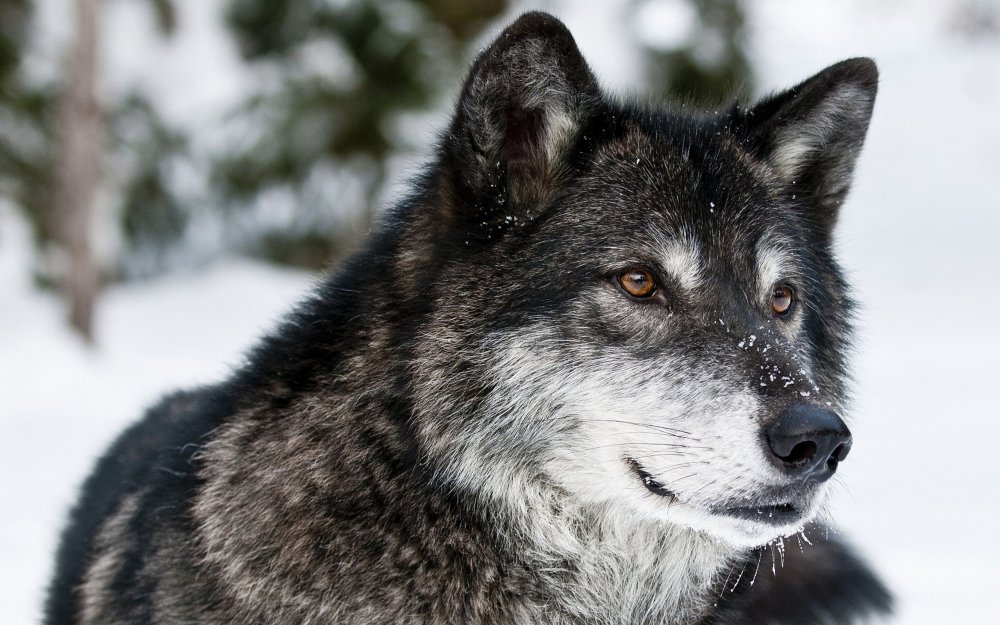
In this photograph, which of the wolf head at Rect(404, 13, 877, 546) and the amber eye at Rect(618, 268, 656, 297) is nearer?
the wolf head at Rect(404, 13, 877, 546)

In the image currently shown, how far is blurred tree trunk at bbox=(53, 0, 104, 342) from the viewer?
1127cm

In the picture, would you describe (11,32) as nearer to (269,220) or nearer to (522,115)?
(269,220)

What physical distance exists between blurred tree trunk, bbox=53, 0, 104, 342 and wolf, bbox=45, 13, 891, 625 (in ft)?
29.5

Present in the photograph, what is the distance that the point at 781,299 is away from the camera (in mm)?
3152

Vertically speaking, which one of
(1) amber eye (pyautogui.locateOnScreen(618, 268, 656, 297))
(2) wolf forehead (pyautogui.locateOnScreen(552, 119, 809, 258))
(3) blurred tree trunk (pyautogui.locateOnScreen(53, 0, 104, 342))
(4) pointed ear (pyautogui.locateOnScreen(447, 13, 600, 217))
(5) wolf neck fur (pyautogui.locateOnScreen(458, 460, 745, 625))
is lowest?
(5) wolf neck fur (pyautogui.locateOnScreen(458, 460, 745, 625))

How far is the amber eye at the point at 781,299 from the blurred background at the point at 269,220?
0.54 m

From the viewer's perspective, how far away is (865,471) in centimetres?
812

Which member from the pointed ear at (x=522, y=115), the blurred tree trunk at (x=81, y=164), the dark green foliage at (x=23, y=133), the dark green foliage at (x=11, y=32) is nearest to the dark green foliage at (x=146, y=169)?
the dark green foliage at (x=23, y=133)

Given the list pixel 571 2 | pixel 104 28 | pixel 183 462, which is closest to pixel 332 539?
pixel 183 462

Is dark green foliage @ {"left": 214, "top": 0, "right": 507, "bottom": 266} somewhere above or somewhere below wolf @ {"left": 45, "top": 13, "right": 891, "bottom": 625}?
above

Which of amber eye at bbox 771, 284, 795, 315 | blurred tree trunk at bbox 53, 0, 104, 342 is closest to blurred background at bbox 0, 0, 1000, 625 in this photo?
blurred tree trunk at bbox 53, 0, 104, 342

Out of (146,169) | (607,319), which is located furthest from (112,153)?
(607,319)

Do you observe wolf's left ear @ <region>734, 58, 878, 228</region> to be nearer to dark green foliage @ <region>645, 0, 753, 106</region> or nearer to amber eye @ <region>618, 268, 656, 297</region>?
amber eye @ <region>618, 268, 656, 297</region>

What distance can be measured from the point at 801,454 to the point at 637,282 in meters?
0.64
